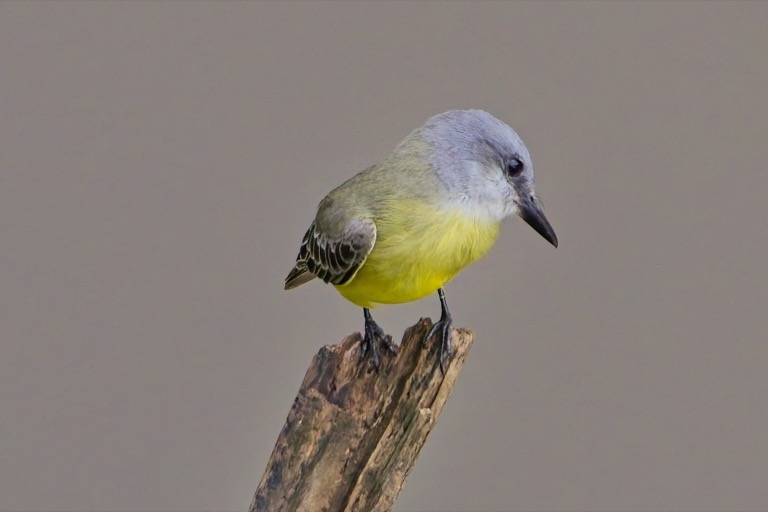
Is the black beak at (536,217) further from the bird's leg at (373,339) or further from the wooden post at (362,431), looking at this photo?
the bird's leg at (373,339)

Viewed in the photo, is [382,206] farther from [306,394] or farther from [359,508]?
[359,508]

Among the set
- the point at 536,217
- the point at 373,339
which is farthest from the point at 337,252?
the point at 536,217

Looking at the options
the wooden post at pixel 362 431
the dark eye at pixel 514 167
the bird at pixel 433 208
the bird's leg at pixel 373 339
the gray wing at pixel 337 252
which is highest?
the dark eye at pixel 514 167

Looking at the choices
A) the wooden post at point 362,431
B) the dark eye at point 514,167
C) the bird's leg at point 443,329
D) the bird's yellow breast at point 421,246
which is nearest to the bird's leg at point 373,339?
the wooden post at point 362,431

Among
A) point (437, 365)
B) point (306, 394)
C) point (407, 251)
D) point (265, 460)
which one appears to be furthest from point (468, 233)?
point (265, 460)

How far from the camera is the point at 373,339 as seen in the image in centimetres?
454

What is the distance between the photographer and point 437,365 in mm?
4277

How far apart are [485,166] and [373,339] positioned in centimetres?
88

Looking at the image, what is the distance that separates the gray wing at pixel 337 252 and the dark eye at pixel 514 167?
1.67ft

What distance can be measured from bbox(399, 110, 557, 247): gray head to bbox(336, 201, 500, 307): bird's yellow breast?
7cm

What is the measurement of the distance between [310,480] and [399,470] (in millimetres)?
327

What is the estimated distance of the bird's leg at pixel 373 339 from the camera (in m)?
4.46

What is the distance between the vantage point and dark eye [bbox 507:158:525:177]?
159 inches

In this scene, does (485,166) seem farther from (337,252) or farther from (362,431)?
(362,431)
